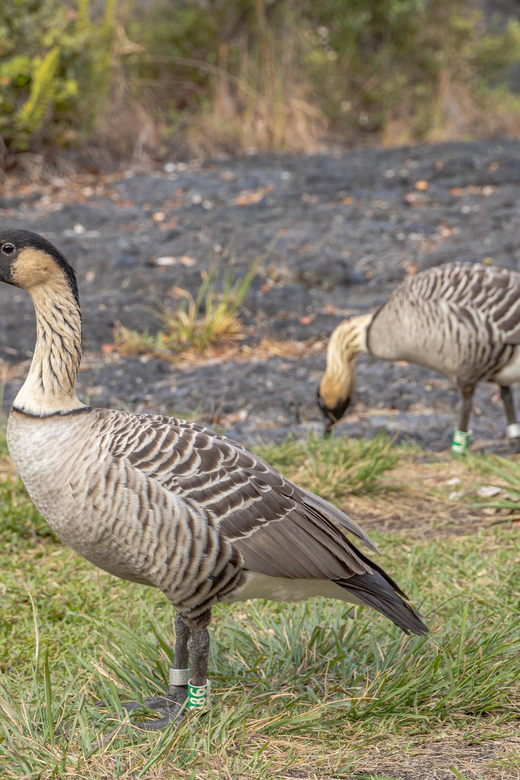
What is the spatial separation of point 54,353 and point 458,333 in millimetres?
3490

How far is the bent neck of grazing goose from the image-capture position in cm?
304

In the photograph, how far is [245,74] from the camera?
13.0 metres

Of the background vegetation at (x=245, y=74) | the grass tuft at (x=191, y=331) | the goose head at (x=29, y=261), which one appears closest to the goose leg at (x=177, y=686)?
the goose head at (x=29, y=261)

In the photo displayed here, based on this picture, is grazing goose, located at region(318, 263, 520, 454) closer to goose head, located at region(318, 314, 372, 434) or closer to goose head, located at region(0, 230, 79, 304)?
goose head, located at region(318, 314, 372, 434)

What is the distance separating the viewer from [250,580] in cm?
297

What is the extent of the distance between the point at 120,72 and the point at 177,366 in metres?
6.88

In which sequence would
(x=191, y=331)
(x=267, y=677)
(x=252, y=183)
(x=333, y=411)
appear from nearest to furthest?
(x=267, y=677) < (x=333, y=411) < (x=191, y=331) < (x=252, y=183)

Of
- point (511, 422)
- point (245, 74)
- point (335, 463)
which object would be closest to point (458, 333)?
point (511, 422)

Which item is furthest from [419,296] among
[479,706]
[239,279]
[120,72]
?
A: [120,72]

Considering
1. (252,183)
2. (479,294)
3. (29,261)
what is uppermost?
(29,261)

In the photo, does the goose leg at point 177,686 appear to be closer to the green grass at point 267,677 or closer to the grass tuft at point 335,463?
the green grass at point 267,677

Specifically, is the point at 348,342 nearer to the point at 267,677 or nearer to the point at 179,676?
the point at 267,677

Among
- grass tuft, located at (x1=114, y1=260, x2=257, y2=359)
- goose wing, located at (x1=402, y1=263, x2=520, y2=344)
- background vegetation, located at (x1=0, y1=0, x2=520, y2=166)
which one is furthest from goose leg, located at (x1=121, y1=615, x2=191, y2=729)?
background vegetation, located at (x1=0, y1=0, x2=520, y2=166)

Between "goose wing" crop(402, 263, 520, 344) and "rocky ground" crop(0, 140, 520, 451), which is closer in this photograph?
"goose wing" crop(402, 263, 520, 344)
